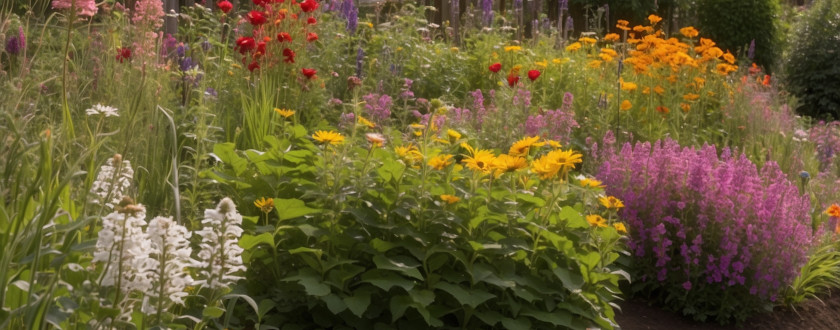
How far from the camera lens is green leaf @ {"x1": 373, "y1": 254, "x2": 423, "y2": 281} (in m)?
2.82

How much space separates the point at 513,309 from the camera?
2977 millimetres

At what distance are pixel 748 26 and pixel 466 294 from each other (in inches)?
386

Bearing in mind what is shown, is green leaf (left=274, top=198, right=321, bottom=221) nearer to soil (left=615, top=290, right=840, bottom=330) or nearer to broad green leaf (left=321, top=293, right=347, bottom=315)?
broad green leaf (left=321, top=293, right=347, bottom=315)

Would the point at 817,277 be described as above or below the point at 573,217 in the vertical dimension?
below

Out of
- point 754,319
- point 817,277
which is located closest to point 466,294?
point 754,319

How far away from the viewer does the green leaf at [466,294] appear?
2.85 m

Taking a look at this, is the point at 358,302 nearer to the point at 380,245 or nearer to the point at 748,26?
the point at 380,245

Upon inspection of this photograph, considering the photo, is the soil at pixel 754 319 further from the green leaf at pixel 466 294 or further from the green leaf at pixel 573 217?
the green leaf at pixel 466 294

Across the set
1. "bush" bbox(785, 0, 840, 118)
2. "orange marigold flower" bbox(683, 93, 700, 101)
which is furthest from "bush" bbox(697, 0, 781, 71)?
"orange marigold flower" bbox(683, 93, 700, 101)

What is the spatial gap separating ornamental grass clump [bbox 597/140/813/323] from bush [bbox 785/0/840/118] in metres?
6.12

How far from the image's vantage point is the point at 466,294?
9.47ft

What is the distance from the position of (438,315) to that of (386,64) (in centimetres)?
279

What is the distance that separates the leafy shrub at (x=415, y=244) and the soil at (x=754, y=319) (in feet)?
2.87

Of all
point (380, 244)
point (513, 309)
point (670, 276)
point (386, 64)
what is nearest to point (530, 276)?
point (513, 309)
